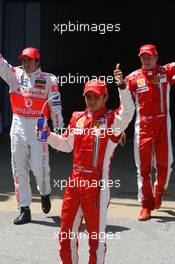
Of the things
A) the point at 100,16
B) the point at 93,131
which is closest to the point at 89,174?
the point at 93,131

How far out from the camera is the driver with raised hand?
6719 millimetres

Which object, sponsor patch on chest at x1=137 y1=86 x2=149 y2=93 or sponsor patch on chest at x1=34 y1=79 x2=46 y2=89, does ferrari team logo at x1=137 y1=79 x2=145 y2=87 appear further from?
sponsor patch on chest at x1=34 y1=79 x2=46 y2=89

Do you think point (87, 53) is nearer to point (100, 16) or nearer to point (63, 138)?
point (100, 16)

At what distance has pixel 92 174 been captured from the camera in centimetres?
478

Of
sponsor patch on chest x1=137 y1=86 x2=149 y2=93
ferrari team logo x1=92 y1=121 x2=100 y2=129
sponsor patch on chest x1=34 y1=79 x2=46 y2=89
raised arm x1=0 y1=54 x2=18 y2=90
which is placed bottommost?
ferrari team logo x1=92 y1=121 x2=100 y2=129

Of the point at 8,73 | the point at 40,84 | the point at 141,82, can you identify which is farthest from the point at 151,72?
the point at 8,73

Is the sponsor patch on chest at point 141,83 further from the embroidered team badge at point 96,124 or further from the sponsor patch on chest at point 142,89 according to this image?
the embroidered team badge at point 96,124

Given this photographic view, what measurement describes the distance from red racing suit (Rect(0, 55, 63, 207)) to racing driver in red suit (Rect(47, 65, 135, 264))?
1.89 metres

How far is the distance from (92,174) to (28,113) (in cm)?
210

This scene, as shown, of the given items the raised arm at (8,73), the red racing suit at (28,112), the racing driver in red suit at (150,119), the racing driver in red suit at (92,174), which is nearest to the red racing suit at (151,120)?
the racing driver in red suit at (150,119)

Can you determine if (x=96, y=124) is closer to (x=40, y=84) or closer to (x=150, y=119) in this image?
(x=40, y=84)

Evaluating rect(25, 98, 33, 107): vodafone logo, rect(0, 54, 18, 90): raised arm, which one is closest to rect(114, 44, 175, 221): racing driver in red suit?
rect(25, 98, 33, 107): vodafone logo

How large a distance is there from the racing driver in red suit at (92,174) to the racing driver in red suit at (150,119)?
2.09 meters

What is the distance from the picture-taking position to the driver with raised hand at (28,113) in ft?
22.0
